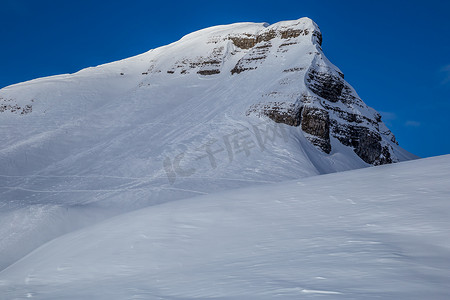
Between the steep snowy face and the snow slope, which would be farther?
the steep snowy face

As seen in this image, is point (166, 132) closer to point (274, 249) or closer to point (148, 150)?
point (148, 150)

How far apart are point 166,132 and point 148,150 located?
12.1 feet

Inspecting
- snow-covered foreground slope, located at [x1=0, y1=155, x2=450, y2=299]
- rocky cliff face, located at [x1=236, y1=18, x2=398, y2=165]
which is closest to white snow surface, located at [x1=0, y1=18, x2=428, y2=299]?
snow-covered foreground slope, located at [x1=0, y1=155, x2=450, y2=299]

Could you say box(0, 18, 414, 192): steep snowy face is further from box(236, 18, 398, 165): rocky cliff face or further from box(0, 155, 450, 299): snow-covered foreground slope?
box(0, 155, 450, 299): snow-covered foreground slope

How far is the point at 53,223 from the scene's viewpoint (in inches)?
512

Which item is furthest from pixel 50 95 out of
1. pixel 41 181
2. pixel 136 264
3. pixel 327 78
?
pixel 136 264

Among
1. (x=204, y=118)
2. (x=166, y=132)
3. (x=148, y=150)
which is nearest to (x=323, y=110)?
(x=204, y=118)

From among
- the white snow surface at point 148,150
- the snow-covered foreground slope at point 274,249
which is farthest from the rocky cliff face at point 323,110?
the snow-covered foreground slope at point 274,249

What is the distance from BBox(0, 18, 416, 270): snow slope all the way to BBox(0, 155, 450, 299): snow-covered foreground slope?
30.1ft

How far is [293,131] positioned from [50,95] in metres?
27.4

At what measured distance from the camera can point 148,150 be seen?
79.7 ft

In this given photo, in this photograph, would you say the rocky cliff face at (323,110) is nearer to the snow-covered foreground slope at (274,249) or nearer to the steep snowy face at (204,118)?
the steep snowy face at (204,118)

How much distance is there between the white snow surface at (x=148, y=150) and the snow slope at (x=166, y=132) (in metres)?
0.11

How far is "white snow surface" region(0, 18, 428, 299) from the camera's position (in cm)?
450
